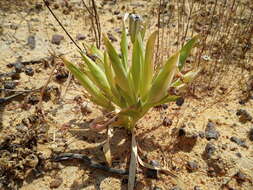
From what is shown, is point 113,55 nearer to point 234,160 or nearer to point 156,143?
point 156,143

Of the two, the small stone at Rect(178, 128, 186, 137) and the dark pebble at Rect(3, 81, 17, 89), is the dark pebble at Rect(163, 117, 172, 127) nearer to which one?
the small stone at Rect(178, 128, 186, 137)

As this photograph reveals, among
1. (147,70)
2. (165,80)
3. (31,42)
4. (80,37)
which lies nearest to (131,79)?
(147,70)

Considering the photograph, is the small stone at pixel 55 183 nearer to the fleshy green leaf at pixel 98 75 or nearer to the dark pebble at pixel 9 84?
the fleshy green leaf at pixel 98 75

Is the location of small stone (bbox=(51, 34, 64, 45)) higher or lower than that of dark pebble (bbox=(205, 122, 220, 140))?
higher

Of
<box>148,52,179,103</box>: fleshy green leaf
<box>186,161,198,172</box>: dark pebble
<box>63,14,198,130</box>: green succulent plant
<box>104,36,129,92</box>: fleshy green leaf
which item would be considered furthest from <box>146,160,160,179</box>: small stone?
<box>104,36,129,92</box>: fleshy green leaf

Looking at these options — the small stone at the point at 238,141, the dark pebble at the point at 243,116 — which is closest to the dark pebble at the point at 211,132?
the small stone at the point at 238,141
